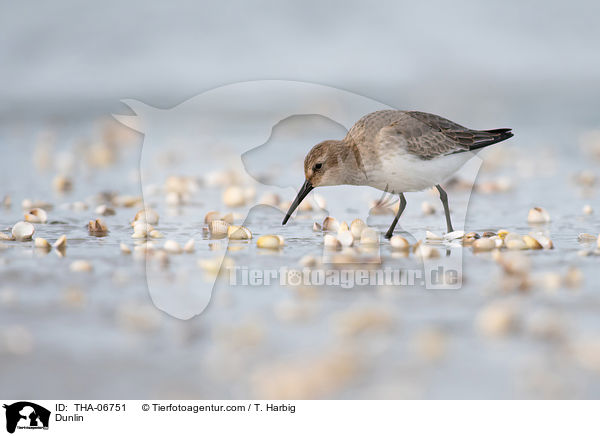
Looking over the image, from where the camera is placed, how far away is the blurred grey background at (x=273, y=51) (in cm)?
1059

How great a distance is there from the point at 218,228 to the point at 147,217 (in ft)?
2.10

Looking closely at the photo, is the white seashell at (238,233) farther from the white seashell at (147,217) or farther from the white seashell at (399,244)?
the white seashell at (399,244)

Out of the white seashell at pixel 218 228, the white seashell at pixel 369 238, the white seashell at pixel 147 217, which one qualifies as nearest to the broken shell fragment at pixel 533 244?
the white seashell at pixel 369 238

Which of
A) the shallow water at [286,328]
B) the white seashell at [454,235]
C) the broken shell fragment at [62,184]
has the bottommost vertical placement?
the shallow water at [286,328]

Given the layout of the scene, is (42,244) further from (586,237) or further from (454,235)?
(586,237)

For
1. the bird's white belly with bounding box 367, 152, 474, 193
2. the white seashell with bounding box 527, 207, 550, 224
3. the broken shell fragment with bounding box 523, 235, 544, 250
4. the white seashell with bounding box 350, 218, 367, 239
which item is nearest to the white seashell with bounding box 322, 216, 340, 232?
the white seashell with bounding box 350, 218, 367, 239

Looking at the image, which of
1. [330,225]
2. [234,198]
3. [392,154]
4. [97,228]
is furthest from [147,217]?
[392,154]

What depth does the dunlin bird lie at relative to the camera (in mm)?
5066

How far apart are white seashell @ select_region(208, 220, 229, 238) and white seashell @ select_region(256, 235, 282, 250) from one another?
44 cm

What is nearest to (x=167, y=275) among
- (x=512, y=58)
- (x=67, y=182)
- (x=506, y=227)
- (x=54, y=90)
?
(x=506, y=227)

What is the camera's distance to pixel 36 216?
5492mm

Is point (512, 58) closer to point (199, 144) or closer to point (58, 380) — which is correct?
point (199, 144)

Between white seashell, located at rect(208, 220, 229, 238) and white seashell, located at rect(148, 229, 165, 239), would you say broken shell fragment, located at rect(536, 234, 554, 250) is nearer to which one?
white seashell, located at rect(208, 220, 229, 238)

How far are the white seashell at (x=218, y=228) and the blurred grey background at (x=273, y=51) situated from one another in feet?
18.3
